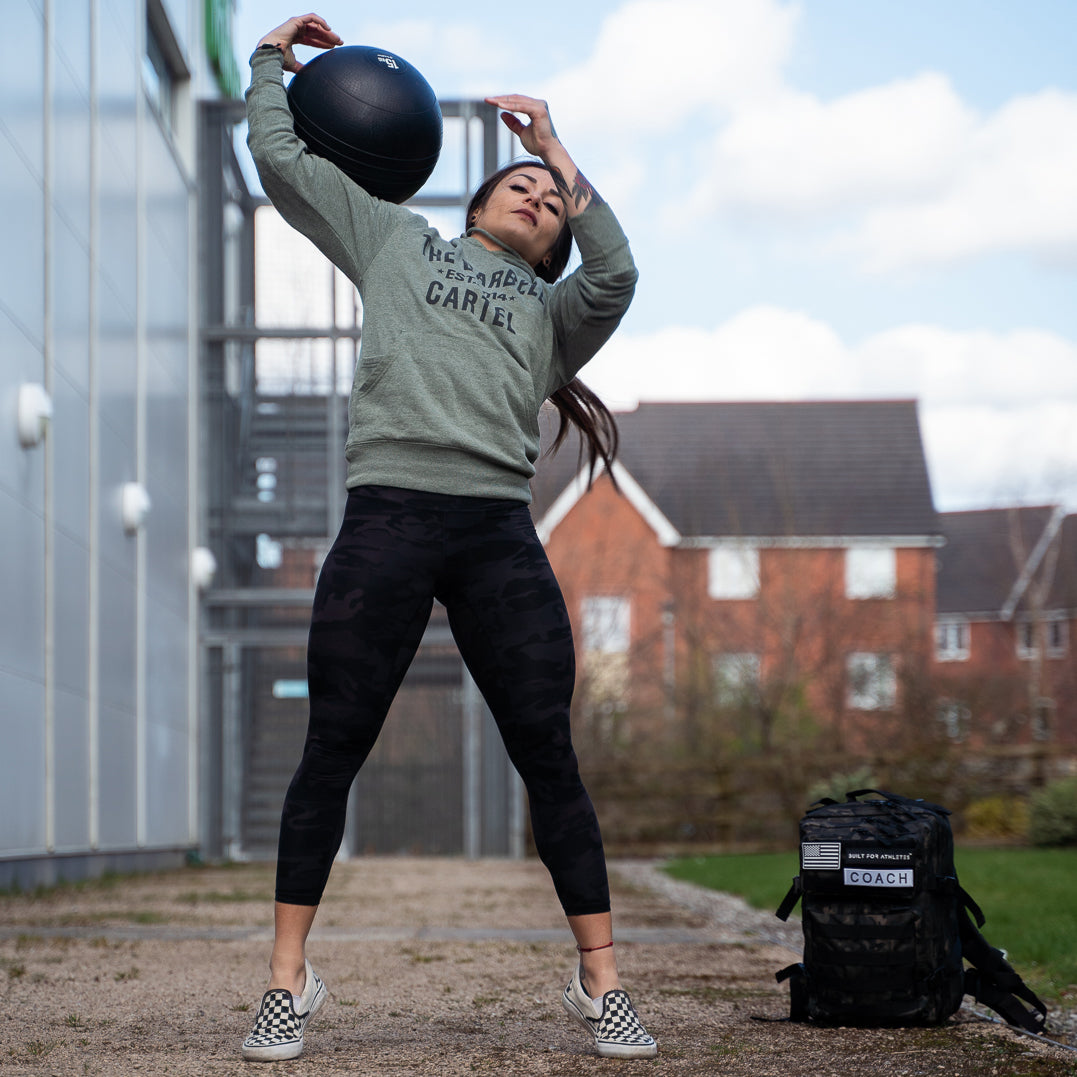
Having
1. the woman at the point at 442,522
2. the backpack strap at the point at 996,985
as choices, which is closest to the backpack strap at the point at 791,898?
the backpack strap at the point at 996,985

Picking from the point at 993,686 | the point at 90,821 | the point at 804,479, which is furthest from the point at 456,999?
the point at 804,479

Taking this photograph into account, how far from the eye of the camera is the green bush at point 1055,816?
1413 cm

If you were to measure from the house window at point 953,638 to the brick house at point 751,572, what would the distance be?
8.72 m

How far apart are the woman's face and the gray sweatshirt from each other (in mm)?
73

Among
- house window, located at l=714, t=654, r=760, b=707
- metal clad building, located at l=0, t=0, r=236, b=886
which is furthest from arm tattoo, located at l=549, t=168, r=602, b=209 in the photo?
house window, located at l=714, t=654, r=760, b=707

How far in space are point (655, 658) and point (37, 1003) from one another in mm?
21188

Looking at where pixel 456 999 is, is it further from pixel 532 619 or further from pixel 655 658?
pixel 655 658

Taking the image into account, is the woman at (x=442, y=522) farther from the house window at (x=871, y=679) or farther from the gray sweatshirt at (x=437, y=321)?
the house window at (x=871, y=679)

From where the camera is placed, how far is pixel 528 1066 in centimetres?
255

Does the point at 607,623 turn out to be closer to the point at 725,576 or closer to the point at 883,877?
the point at 725,576

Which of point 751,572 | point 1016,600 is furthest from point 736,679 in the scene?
point 1016,600

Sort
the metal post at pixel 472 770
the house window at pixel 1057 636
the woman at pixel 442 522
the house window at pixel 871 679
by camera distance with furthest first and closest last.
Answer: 1. the house window at pixel 1057 636
2. the house window at pixel 871 679
3. the metal post at pixel 472 770
4. the woman at pixel 442 522

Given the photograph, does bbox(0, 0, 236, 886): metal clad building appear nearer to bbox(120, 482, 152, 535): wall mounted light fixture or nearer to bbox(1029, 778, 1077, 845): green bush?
bbox(120, 482, 152, 535): wall mounted light fixture

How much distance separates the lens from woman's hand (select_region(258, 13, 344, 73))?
3.00m
